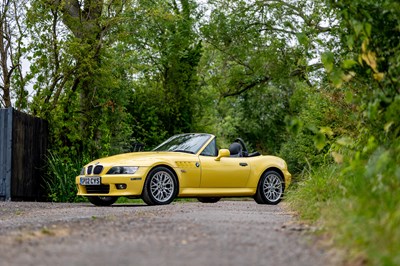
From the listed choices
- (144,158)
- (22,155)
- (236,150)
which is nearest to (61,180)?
(22,155)

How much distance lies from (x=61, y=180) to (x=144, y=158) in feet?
15.2

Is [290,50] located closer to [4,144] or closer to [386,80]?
[4,144]

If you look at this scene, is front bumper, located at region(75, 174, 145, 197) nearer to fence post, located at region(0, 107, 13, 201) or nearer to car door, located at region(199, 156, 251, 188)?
car door, located at region(199, 156, 251, 188)

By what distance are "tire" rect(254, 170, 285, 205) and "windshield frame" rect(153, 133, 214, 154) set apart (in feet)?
4.91

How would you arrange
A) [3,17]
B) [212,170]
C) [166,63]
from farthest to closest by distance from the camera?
[166,63] < [3,17] < [212,170]

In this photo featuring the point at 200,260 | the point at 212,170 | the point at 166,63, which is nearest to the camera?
the point at 200,260

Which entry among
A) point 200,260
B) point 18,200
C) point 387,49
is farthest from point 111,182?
point 200,260

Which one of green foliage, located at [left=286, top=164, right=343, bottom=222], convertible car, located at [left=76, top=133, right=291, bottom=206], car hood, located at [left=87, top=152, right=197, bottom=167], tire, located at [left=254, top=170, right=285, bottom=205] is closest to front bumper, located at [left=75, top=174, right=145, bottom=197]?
convertible car, located at [left=76, top=133, right=291, bottom=206]

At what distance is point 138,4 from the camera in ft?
67.0

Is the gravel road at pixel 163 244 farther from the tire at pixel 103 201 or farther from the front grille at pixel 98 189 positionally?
the tire at pixel 103 201

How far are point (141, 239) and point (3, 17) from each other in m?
13.1

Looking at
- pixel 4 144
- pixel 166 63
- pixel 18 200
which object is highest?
pixel 166 63

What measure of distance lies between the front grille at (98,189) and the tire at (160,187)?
2.22 feet

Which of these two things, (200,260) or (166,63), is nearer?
(200,260)
